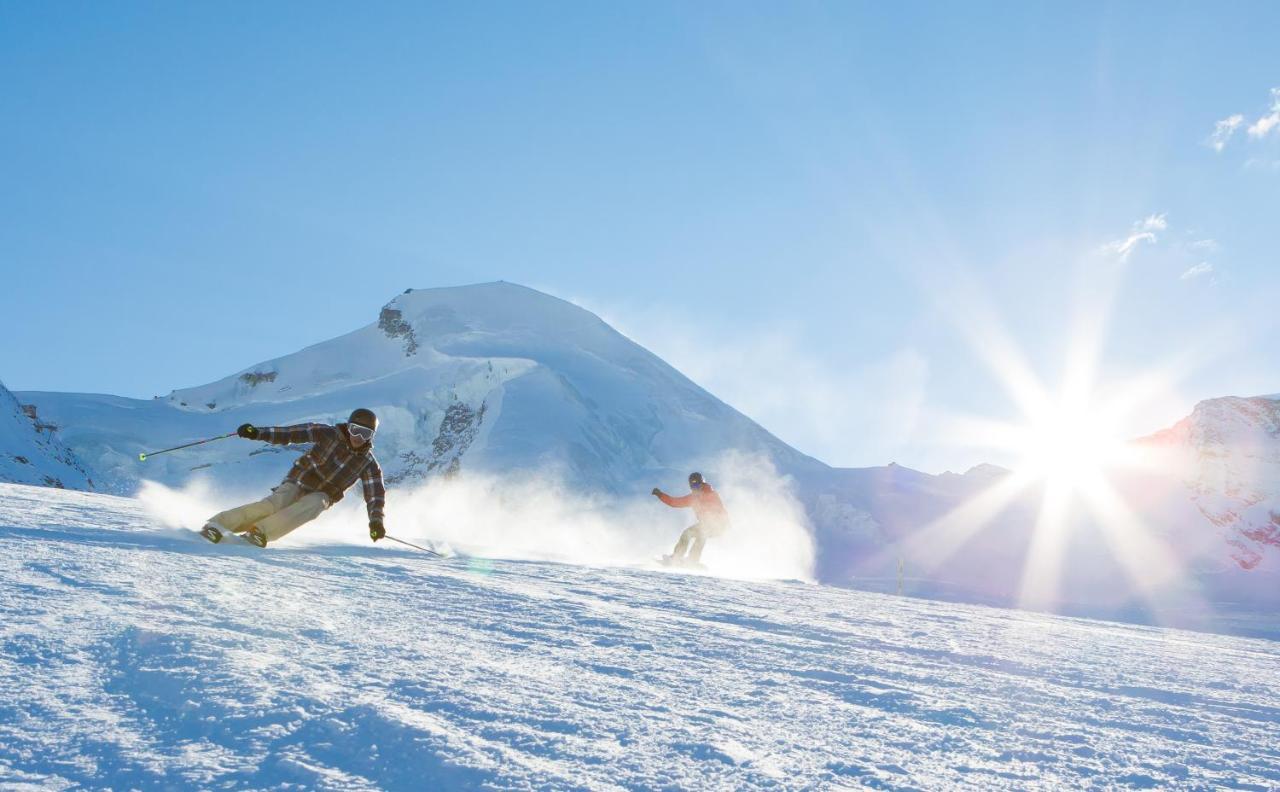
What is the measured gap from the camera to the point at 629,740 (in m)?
2.32

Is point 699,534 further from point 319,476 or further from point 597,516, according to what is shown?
point 597,516

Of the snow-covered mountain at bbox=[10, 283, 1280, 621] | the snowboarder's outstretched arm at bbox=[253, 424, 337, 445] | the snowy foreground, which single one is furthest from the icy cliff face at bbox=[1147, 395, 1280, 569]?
the snowy foreground

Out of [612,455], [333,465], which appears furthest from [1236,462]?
[333,465]

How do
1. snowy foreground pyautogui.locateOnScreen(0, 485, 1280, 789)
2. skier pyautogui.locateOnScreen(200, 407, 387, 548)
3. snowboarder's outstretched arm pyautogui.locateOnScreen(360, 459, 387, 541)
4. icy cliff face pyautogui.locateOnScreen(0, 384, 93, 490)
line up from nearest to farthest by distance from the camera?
snowy foreground pyautogui.locateOnScreen(0, 485, 1280, 789)
skier pyautogui.locateOnScreen(200, 407, 387, 548)
snowboarder's outstretched arm pyautogui.locateOnScreen(360, 459, 387, 541)
icy cliff face pyautogui.locateOnScreen(0, 384, 93, 490)

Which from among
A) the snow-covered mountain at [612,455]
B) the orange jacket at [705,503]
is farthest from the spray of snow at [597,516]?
the orange jacket at [705,503]

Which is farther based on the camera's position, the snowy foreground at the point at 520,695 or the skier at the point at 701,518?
the skier at the point at 701,518

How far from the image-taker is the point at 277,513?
24.9 feet

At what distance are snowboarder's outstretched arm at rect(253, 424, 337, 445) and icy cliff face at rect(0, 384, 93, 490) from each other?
1798cm

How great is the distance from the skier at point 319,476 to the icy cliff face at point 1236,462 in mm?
124538

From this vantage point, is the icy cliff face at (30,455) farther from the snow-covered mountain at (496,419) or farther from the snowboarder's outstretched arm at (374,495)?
the snow-covered mountain at (496,419)

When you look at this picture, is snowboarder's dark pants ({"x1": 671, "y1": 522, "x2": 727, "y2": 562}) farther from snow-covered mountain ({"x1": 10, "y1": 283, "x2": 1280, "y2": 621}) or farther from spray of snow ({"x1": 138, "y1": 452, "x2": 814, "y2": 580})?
snow-covered mountain ({"x1": 10, "y1": 283, "x2": 1280, "y2": 621})

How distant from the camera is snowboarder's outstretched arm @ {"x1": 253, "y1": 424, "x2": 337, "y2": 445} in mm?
7816

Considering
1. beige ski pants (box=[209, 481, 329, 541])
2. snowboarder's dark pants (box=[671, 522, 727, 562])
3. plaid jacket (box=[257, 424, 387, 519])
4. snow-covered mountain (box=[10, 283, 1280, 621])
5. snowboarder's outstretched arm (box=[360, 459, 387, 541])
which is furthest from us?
snow-covered mountain (box=[10, 283, 1280, 621])

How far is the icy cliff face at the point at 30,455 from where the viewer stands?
853 inches
